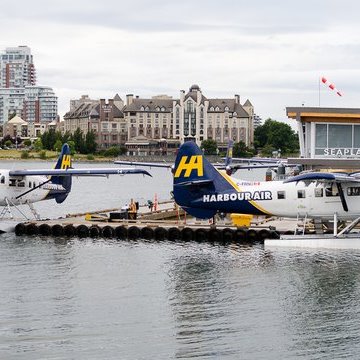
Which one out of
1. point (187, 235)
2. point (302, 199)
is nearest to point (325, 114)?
point (302, 199)

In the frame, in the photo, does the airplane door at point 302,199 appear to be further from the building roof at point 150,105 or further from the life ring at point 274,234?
the building roof at point 150,105

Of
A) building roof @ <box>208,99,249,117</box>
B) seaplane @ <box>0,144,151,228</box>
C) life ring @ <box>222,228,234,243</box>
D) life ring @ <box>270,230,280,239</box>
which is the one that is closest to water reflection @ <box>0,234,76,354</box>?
seaplane @ <box>0,144,151,228</box>

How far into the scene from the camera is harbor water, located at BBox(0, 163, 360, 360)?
21688 millimetres

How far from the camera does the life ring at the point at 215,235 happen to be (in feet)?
124

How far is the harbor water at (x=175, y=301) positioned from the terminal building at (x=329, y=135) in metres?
6.59

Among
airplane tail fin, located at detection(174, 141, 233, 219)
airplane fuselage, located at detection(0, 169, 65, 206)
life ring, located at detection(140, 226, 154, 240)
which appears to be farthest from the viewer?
airplane fuselage, located at detection(0, 169, 65, 206)

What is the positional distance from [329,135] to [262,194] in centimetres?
699

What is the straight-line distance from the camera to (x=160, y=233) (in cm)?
3853

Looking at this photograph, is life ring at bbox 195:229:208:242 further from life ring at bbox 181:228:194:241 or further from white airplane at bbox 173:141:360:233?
white airplane at bbox 173:141:360:233

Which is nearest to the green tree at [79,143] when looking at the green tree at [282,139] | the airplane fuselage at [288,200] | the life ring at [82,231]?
the green tree at [282,139]

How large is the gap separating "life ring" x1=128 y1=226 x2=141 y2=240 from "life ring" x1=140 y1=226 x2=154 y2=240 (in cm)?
17

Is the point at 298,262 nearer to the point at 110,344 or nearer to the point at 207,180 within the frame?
the point at 207,180

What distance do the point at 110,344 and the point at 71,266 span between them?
1056 centimetres

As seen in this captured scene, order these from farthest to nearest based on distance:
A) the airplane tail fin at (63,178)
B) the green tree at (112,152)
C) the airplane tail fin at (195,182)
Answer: the green tree at (112,152) < the airplane tail fin at (63,178) < the airplane tail fin at (195,182)
